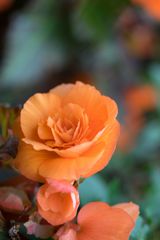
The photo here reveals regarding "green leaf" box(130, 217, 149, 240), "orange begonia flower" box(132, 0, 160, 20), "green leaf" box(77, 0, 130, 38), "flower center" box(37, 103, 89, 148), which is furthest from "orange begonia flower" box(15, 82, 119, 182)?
"orange begonia flower" box(132, 0, 160, 20)

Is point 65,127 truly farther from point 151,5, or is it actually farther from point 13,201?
point 151,5

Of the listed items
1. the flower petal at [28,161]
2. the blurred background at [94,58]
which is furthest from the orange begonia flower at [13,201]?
the blurred background at [94,58]

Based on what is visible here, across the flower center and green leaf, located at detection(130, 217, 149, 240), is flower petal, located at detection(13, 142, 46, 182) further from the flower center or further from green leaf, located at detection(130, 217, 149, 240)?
Answer: green leaf, located at detection(130, 217, 149, 240)

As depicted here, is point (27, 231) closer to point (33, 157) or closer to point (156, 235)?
point (33, 157)

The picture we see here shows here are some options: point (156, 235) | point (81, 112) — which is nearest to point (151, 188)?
point (156, 235)

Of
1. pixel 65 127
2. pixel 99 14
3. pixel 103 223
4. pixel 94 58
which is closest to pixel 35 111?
pixel 65 127
